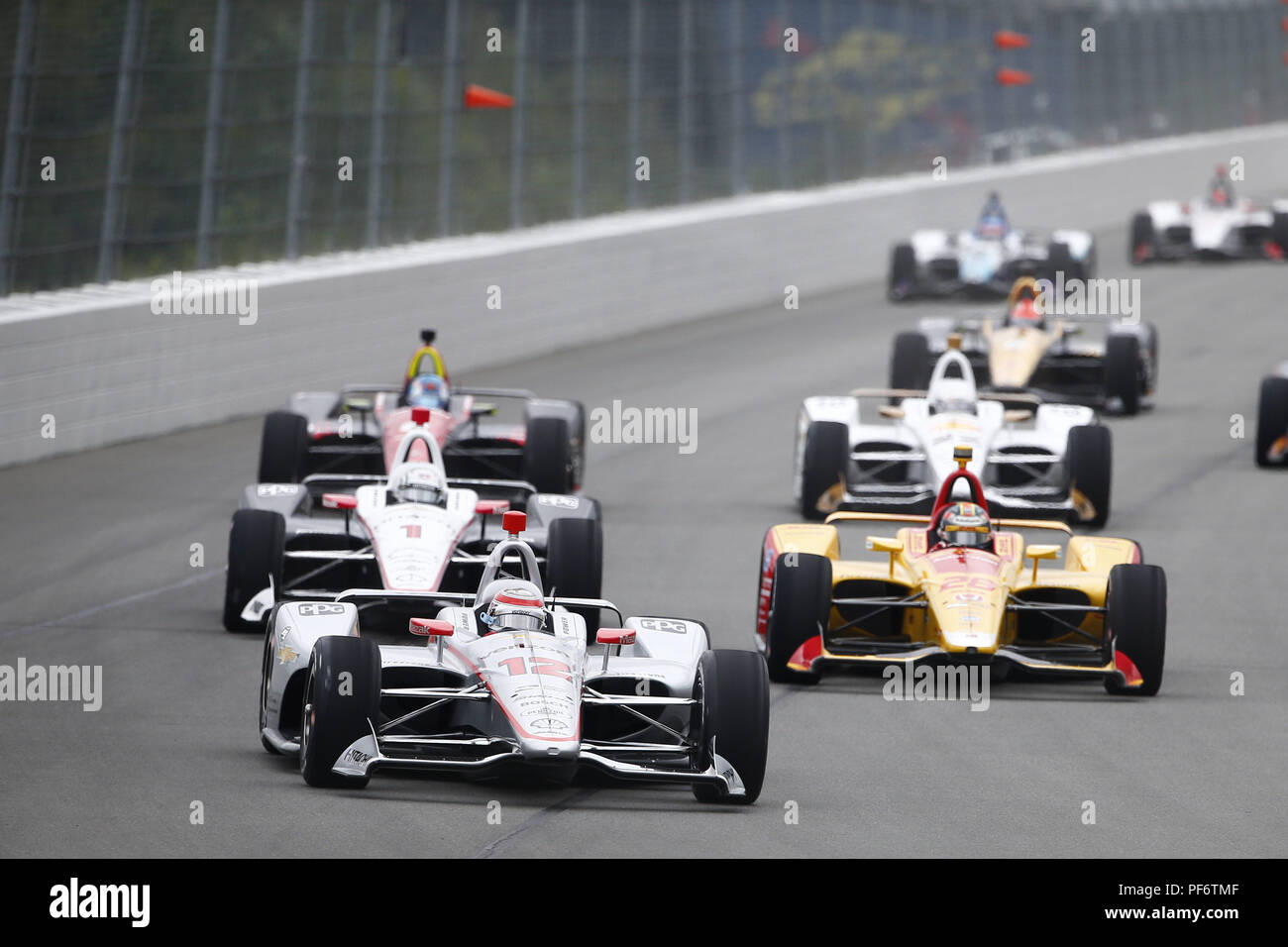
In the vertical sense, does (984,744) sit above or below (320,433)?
below

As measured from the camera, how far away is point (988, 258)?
30.0 metres

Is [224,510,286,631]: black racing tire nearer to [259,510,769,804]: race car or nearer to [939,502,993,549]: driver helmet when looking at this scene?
[259,510,769,804]: race car

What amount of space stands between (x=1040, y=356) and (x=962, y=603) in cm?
1016

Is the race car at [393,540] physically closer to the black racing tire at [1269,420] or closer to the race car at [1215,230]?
the black racing tire at [1269,420]

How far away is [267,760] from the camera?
10.1 m

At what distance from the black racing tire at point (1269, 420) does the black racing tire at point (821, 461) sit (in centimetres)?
456

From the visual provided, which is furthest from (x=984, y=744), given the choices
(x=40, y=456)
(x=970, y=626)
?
(x=40, y=456)

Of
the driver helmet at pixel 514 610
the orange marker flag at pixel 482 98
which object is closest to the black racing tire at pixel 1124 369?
the orange marker flag at pixel 482 98

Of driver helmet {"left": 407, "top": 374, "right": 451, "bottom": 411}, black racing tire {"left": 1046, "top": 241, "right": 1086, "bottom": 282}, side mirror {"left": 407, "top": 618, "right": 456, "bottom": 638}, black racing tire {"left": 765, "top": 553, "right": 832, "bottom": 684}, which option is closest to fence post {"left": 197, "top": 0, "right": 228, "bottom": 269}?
driver helmet {"left": 407, "top": 374, "right": 451, "bottom": 411}

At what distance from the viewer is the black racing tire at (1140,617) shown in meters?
11.7

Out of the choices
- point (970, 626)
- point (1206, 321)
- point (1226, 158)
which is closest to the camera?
point (970, 626)

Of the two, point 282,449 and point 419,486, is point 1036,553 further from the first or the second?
point 282,449

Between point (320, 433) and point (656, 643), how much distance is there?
23.3ft

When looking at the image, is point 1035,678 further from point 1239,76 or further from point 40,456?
point 1239,76
